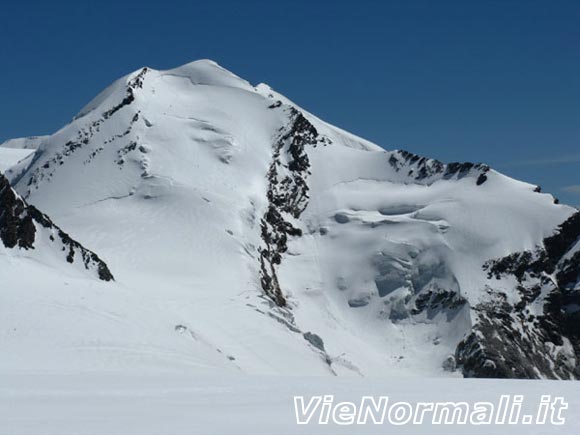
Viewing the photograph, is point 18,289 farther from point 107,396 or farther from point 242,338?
point 107,396

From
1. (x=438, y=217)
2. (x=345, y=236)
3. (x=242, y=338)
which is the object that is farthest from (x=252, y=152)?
(x=242, y=338)

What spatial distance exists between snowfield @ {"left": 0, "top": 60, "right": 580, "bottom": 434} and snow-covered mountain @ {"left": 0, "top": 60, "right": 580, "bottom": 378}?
243 mm

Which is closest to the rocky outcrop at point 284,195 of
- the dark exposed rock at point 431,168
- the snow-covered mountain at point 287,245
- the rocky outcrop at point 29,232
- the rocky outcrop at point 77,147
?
the snow-covered mountain at point 287,245

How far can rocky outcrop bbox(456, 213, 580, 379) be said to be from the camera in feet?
236

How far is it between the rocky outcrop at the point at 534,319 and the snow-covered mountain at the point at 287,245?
0.20 metres

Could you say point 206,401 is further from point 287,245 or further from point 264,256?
point 287,245

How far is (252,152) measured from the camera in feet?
329

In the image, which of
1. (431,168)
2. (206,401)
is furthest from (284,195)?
(206,401)

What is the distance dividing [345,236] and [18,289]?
53.5 meters

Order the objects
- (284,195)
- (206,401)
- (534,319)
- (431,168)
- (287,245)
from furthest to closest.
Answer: (431,168), (284,195), (287,245), (534,319), (206,401)

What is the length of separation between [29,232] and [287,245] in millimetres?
41999

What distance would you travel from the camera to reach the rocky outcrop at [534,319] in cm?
7181

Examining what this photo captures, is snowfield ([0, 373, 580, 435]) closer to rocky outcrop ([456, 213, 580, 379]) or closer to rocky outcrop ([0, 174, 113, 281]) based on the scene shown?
rocky outcrop ([0, 174, 113, 281])

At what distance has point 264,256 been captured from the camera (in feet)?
266
